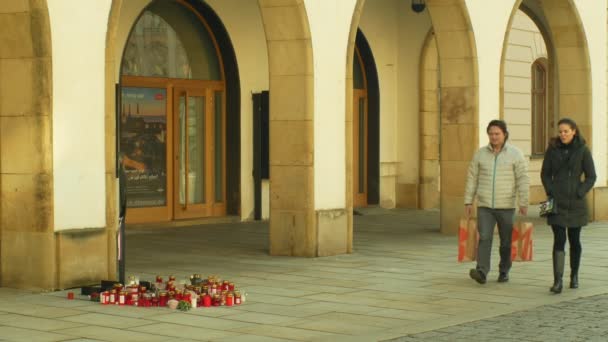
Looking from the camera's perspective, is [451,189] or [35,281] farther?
[451,189]

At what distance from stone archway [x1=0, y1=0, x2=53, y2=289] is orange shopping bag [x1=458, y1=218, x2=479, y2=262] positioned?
12.9 feet

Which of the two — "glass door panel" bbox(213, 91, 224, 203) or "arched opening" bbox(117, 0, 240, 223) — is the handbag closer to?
"arched opening" bbox(117, 0, 240, 223)

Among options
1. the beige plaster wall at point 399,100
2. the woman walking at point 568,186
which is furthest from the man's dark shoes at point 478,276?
the beige plaster wall at point 399,100

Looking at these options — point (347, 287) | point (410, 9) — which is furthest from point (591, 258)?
point (410, 9)

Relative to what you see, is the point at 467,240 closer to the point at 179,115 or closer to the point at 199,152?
the point at 179,115

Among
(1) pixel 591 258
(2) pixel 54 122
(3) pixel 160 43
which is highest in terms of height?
(3) pixel 160 43

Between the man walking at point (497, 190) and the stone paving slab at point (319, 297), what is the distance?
1.03 ft

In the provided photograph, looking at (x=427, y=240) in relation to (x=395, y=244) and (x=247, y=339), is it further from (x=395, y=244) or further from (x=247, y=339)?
(x=247, y=339)

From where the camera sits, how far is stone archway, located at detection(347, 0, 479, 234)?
17.8 metres

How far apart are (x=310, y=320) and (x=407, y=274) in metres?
3.44

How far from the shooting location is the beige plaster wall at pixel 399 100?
2416 centimetres

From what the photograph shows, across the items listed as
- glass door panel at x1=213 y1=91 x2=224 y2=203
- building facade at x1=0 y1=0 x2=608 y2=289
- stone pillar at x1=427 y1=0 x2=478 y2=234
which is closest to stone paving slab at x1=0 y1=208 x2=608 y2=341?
building facade at x1=0 y1=0 x2=608 y2=289

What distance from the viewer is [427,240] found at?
17.3 metres

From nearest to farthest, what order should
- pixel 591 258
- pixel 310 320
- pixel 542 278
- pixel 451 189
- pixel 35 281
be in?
pixel 310 320, pixel 35 281, pixel 542 278, pixel 591 258, pixel 451 189
